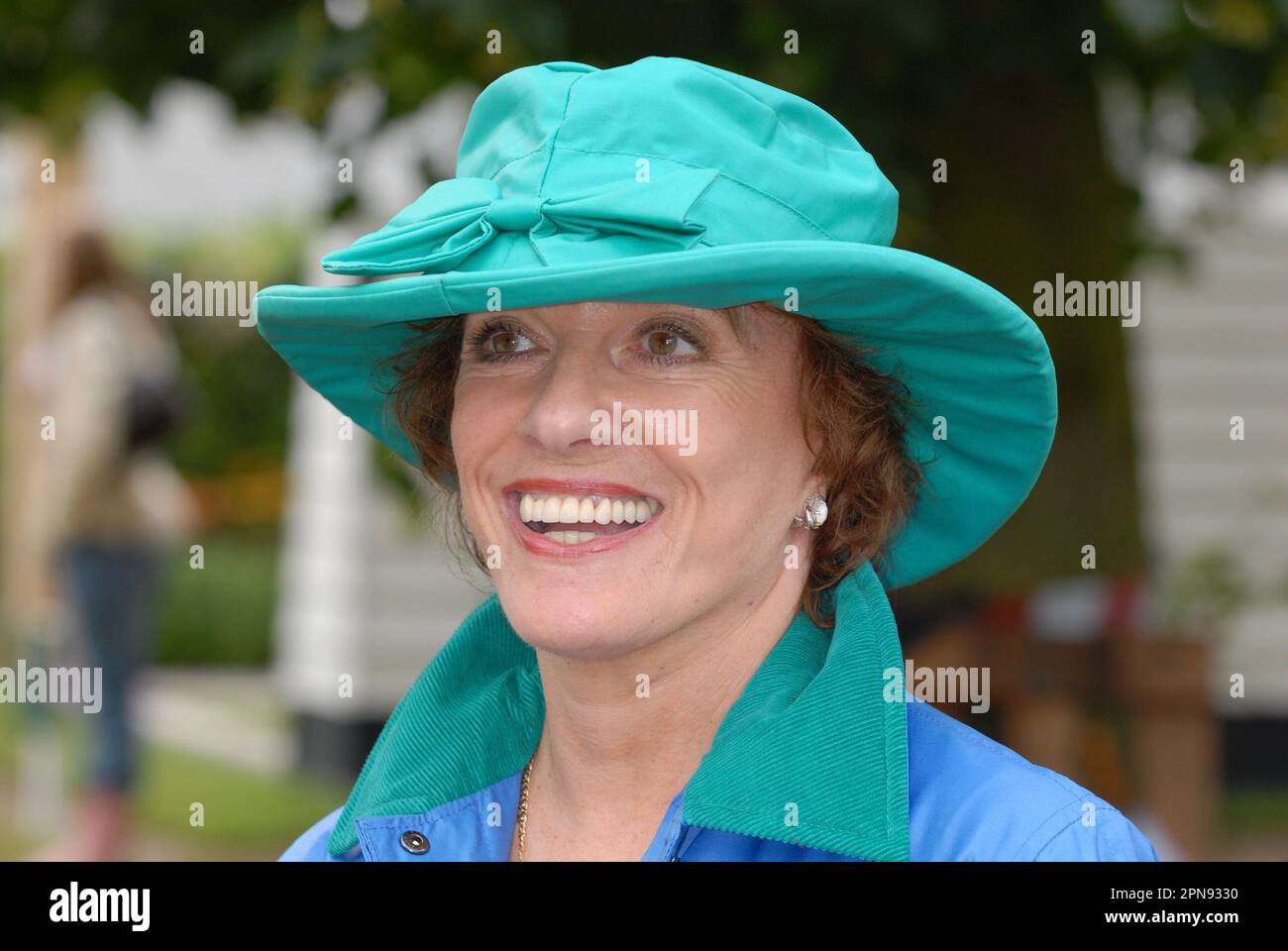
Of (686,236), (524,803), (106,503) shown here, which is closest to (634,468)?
(686,236)

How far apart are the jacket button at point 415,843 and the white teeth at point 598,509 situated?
424 mm

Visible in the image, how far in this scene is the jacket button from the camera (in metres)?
2.06

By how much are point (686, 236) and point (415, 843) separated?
2.64 ft

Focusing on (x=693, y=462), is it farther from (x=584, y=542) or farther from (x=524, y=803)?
(x=524, y=803)

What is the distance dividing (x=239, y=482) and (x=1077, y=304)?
11026 mm

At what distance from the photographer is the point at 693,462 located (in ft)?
6.43

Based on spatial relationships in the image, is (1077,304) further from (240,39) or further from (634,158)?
(634,158)

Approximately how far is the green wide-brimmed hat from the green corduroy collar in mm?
308

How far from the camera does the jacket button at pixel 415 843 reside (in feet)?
6.77

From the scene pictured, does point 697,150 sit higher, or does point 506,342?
point 697,150

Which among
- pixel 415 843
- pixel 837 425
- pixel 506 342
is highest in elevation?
pixel 506 342

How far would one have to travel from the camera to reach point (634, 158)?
1890mm

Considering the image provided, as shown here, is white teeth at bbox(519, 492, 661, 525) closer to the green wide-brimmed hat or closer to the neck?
the neck
